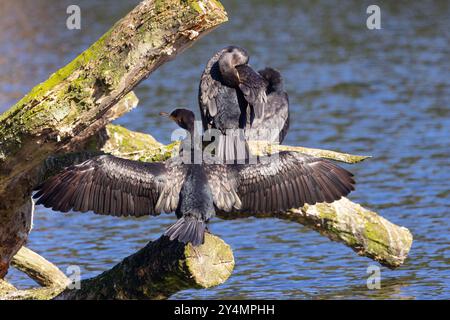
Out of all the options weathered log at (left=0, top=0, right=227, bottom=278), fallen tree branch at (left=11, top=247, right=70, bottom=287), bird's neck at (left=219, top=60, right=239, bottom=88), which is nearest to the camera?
weathered log at (left=0, top=0, right=227, bottom=278)

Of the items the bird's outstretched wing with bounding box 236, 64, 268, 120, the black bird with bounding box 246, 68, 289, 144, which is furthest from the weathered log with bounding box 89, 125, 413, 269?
the black bird with bounding box 246, 68, 289, 144

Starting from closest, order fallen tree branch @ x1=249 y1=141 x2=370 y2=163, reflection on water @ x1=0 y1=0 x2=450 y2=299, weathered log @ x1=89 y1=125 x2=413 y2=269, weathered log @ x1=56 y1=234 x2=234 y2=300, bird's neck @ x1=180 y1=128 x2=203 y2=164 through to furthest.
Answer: weathered log @ x1=56 y1=234 x2=234 y2=300 → bird's neck @ x1=180 y1=128 x2=203 y2=164 → fallen tree branch @ x1=249 y1=141 x2=370 y2=163 → weathered log @ x1=89 y1=125 x2=413 y2=269 → reflection on water @ x1=0 y1=0 x2=450 y2=299

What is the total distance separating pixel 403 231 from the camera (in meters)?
8.04

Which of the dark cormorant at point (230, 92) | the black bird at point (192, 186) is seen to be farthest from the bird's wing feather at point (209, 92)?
the black bird at point (192, 186)

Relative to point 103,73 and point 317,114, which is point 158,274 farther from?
point 317,114

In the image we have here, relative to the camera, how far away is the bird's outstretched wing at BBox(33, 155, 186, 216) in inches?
268

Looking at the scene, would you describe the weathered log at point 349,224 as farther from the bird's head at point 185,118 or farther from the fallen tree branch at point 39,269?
the fallen tree branch at point 39,269

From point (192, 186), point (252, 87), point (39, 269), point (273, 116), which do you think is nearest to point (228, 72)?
point (252, 87)

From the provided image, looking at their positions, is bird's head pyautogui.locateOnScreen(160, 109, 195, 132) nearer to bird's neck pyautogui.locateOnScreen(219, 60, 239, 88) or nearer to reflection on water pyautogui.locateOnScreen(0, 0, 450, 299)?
bird's neck pyautogui.locateOnScreen(219, 60, 239, 88)

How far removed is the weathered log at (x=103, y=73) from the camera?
21.2 ft

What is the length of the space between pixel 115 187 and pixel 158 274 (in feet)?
2.31

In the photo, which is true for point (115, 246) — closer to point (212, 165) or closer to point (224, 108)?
point (224, 108)

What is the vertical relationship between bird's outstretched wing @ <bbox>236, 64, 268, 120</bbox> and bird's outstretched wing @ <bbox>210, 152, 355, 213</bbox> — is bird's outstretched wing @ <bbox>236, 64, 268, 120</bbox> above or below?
above

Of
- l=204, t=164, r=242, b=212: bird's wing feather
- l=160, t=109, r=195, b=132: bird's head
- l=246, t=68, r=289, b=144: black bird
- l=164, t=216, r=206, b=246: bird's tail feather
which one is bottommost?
l=164, t=216, r=206, b=246: bird's tail feather
